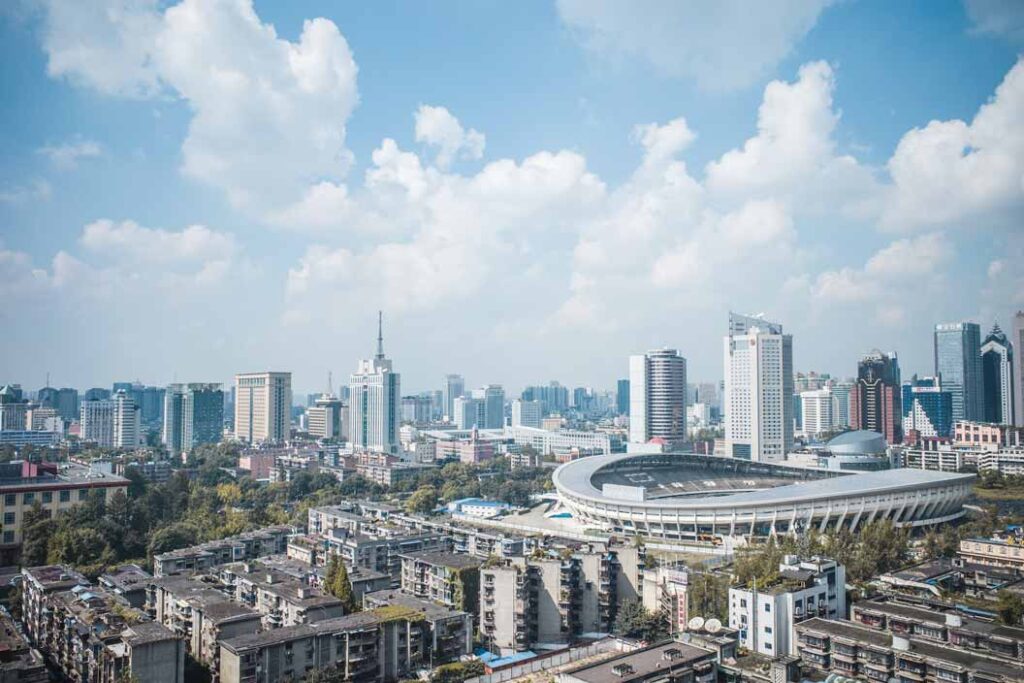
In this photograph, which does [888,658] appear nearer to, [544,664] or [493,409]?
[544,664]

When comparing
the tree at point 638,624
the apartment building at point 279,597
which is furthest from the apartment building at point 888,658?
the apartment building at point 279,597

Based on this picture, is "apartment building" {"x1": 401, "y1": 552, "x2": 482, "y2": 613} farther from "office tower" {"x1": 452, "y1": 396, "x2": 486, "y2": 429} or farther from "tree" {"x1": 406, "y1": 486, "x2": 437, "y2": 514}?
"office tower" {"x1": 452, "y1": 396, "x2": 486, "y2": 429}

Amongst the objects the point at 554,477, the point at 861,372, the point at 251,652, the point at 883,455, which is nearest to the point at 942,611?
the point at 251,652

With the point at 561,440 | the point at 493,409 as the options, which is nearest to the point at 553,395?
the point at 493,409

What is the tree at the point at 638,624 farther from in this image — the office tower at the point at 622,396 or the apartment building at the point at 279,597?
the office tower at the point at 622,396

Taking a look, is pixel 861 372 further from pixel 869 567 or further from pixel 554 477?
pixel 869 567

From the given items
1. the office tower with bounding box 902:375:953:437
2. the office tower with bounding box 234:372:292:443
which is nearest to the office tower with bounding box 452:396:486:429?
the office tower with bounding box 234:372:292:443
